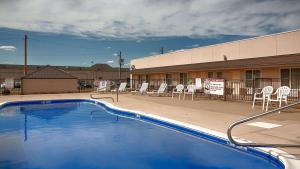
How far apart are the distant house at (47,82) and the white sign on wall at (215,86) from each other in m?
16.2

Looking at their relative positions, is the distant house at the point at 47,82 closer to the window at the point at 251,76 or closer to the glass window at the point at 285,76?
the window at the point at 251,76

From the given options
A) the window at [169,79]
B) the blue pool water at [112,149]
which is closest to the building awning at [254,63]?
the window at [169,79]

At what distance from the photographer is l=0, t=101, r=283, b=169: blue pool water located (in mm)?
6059

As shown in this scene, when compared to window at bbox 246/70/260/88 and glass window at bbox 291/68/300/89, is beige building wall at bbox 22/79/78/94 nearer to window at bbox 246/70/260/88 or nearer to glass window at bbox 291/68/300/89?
window at bbox 246/70/260/88

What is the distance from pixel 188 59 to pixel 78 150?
21.3 metres

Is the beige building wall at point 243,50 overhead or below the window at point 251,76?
overhead

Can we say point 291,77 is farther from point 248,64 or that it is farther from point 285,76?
point 248,64

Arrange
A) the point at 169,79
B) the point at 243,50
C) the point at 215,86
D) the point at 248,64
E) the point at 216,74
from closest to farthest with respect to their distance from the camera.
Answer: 1. the point at 215,86
2. the point at 248,64
3. the point at 243,50
4. the point at 216,74
5. the point at 169,79

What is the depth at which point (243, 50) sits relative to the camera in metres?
20.8

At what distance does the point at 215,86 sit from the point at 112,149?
992cm

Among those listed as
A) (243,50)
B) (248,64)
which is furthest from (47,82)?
(248,64)

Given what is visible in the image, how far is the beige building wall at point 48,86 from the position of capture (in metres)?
25.3

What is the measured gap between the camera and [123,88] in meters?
24.7

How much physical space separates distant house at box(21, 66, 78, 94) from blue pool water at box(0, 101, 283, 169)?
50.3ft
